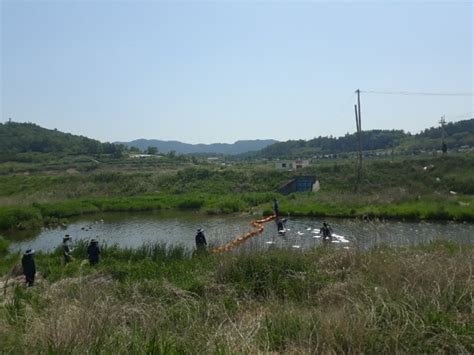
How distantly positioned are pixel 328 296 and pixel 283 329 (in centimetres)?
216

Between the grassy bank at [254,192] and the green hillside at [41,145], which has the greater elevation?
the green hillside at [41,145]

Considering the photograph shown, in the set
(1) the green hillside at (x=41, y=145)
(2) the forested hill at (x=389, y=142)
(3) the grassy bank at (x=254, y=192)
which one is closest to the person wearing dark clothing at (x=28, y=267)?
(3) the grassy bank at (x=254, y=192)

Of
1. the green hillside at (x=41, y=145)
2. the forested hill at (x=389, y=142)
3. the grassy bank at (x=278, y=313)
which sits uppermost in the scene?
the green hillside at (x=41, y=145)

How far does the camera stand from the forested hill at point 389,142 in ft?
291

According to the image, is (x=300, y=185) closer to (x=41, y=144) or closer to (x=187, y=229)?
(x=187, y=229)

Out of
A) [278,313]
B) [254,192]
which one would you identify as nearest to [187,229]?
[254,192]

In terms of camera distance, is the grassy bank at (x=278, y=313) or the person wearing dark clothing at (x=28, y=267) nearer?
the grassy bank at (x=278, y=313)

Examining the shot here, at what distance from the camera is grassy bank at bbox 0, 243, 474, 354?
17.6 feet

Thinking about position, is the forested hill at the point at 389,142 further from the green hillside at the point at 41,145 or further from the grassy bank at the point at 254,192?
the green hillside at the point at 41,145

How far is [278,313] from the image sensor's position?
21.1 feet

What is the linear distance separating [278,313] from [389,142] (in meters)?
116

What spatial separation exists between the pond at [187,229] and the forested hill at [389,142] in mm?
64178

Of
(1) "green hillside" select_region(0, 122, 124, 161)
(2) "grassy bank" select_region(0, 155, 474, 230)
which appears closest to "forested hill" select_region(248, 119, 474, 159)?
(2) "grassy bank" select_region(0, 155, 474, 230)

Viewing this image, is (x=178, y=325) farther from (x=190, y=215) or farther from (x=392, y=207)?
(x=190, y=215)
